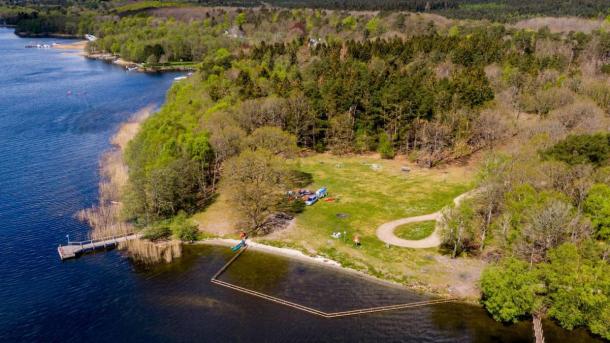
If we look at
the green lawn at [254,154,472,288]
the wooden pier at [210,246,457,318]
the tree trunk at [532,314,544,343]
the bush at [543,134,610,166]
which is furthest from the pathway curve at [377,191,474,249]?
the bush at [543,134,610,166]

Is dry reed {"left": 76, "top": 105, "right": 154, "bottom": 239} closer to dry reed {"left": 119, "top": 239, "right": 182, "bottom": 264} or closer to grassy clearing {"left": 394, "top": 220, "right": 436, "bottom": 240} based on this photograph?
dry reed {"left": 119, "top": 239, "right": 182, "bottom": 264}

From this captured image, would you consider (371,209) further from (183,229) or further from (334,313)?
(183,229)

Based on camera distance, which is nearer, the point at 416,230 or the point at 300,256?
the point at 300,256

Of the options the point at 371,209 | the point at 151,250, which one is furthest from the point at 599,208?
the point at 151,250

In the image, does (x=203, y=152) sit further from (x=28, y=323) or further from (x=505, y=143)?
(x=505, y=143)

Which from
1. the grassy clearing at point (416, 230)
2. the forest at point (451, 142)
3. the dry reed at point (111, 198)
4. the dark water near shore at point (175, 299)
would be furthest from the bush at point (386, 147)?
the dry reed at point (111, 198)

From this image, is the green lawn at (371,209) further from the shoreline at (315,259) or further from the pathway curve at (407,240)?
the pathway curve at (407,240)

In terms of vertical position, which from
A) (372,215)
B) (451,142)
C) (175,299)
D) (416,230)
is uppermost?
(451,142)
